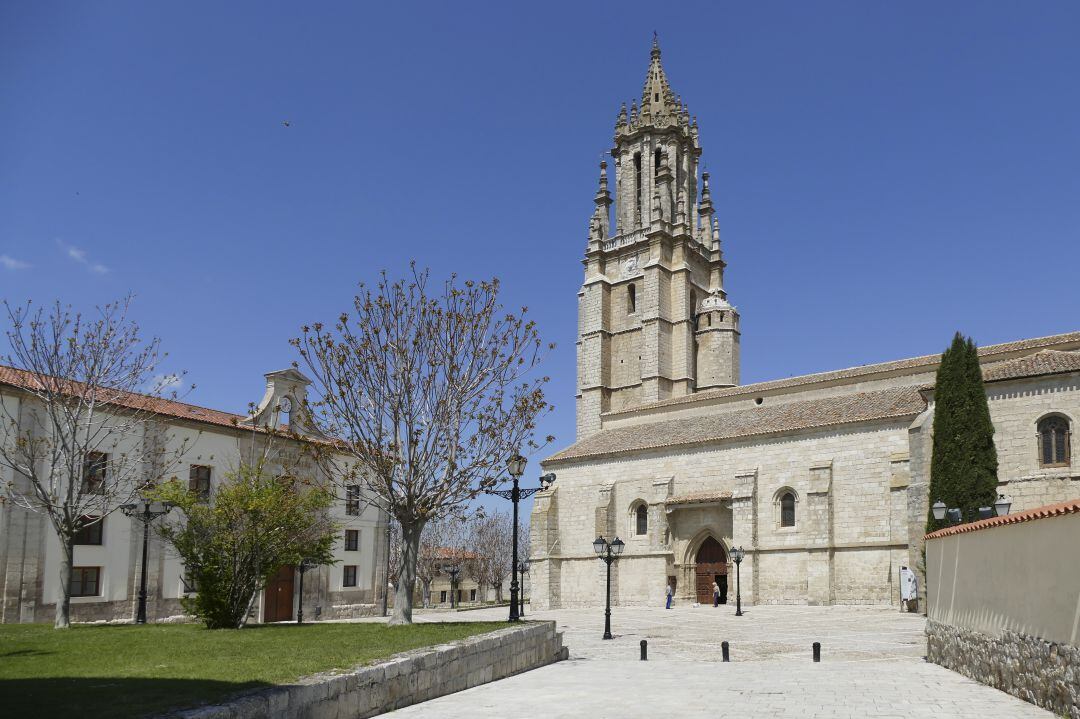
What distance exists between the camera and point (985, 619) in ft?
40.4

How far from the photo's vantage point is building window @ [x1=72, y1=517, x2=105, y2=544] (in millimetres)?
24000

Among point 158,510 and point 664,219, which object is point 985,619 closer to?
point 158,510

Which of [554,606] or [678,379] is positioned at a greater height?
[678,379]

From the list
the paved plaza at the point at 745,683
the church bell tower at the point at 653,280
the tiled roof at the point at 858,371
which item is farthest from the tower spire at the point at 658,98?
the paved plaza at the point at 745,683

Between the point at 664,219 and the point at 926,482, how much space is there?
1326 inches

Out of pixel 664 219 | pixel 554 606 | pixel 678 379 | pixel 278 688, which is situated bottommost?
pixel 554 606

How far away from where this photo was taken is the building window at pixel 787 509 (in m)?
35.3

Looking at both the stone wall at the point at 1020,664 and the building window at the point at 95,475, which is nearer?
the stone wall at the point at 1020,664

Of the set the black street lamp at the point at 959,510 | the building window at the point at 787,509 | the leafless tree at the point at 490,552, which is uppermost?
the black street lamp at the point at 959,510

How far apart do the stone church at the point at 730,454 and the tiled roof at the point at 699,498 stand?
0.10 meters

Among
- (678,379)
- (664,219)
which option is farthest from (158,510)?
(664,219)

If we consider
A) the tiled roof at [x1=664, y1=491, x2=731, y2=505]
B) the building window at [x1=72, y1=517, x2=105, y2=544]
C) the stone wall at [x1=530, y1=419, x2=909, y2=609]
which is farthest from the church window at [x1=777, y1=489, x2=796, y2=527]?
the building window at [x1=72, y1=517, x2=105, y2=544]

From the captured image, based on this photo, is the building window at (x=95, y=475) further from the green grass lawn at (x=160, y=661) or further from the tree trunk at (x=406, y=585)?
the tree trunk at (x=406, y=585)

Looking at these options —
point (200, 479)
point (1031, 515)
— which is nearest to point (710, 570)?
point (200, 479)
